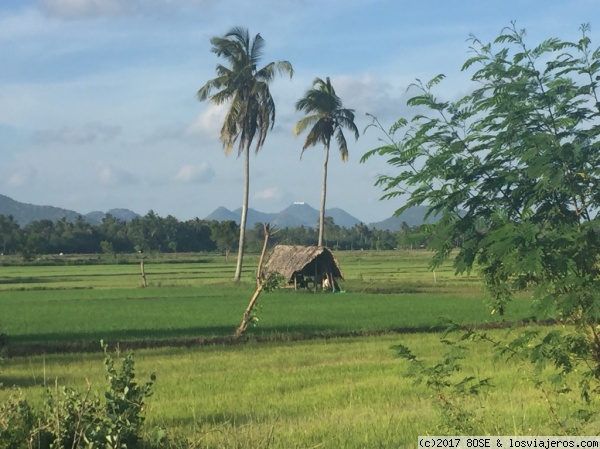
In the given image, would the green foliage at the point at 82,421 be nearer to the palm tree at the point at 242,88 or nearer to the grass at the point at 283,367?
the grass at the point at 283,367

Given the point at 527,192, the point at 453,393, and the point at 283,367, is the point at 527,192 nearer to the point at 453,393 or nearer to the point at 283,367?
the point at 453,393

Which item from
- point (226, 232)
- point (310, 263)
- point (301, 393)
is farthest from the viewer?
point (226, 232)

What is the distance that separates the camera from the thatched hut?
139ft

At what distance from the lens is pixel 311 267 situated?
43875 mm

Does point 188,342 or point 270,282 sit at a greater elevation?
point 270,282

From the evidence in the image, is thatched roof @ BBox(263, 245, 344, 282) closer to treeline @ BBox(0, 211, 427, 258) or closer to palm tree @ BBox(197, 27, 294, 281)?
palm tree @ BBox(197, 27, 294, 281)

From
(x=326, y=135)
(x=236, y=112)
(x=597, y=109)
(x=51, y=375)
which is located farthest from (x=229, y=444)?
(x=326, y=135)

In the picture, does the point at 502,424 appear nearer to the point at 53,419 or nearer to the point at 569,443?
the point at 569,443

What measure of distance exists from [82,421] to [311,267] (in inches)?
1492

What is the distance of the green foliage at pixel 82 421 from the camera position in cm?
575

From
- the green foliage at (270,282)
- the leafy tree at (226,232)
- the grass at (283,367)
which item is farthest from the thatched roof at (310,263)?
the leafy tree at (226,232)

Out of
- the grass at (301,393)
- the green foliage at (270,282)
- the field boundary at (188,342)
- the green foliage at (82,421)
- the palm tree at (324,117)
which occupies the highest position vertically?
the palm tree at (324,117)

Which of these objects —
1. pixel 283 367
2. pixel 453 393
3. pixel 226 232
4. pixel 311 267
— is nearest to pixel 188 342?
pixel 283 367

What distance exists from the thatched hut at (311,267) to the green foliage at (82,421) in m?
35.1
